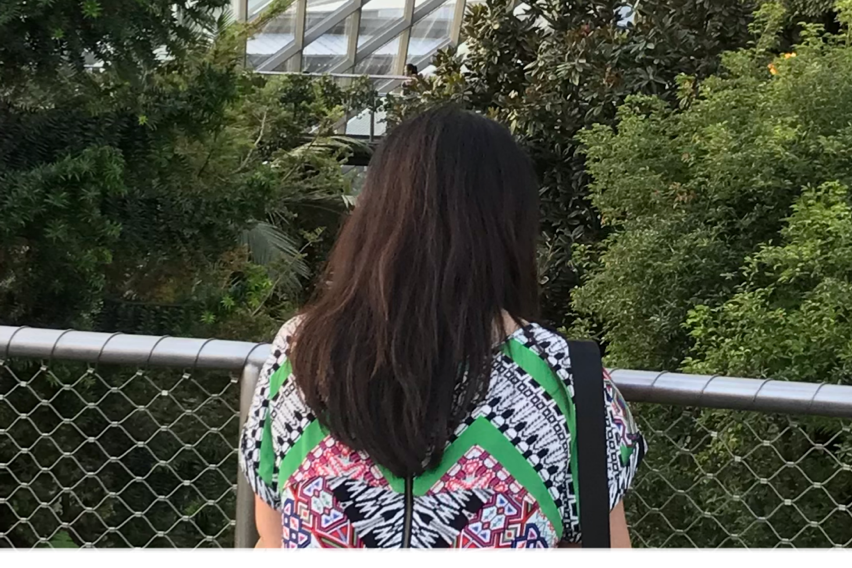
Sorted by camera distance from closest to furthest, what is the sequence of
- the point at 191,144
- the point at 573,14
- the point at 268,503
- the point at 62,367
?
the point at 268,503 → the point at 62,367 → the point at 191,144 → the point at 573,14

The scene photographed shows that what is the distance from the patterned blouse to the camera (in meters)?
1.19

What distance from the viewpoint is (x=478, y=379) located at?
1.19 meters

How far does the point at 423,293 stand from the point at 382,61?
1930 cm

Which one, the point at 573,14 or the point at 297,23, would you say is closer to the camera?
the point at 573,14

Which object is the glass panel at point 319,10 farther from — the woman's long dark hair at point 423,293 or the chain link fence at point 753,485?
the woman's long dark hair at point 423,293

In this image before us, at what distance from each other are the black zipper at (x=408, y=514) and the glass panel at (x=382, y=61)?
18.7 meters

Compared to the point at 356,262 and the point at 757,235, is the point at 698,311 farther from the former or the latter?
the point at 356,262

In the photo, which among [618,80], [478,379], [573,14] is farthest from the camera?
[573,14]

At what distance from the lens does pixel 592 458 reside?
120 cm

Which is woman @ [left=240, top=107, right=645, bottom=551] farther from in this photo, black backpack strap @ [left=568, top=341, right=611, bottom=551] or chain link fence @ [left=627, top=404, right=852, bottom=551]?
chain link fence @ [left=627, top=404, right=852, bottom=551]

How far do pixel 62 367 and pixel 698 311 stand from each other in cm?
278

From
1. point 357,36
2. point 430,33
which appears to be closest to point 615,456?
point 357,36

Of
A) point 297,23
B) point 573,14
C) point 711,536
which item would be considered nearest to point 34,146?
point 711,536

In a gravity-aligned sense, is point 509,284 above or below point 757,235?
above
